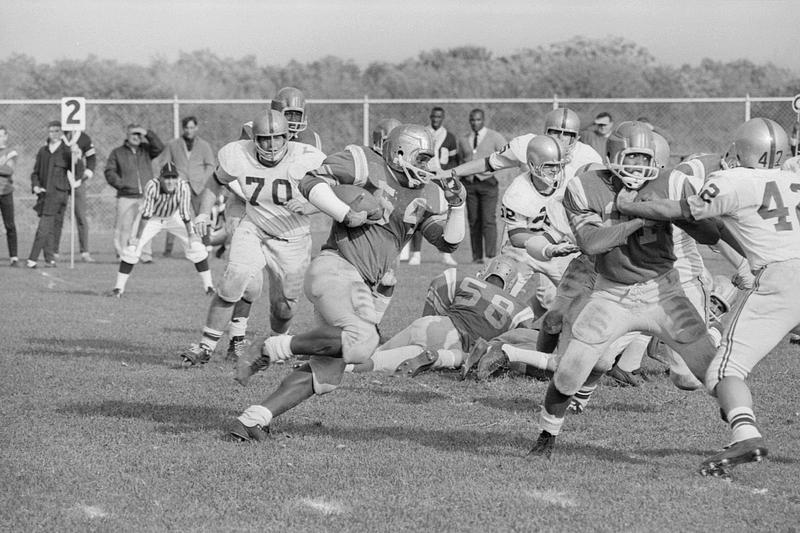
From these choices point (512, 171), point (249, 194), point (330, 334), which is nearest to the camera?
point (330, 334)

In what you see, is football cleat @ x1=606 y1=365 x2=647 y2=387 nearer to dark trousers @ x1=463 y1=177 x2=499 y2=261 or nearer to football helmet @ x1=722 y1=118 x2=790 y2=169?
football helmet @ x1=722 y1=118 x2=790 y2=169

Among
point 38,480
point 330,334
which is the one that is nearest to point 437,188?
point 330,334

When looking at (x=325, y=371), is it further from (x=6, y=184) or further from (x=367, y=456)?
(x=6, y=184)

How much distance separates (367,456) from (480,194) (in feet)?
33.8

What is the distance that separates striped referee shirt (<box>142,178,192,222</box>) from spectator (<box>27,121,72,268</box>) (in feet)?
11.6

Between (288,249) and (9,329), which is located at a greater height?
(288,249)

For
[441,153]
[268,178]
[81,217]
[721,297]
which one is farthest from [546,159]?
[81,217]

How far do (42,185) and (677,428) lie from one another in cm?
1230

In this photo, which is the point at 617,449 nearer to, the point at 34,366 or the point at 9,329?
the point at 34,366

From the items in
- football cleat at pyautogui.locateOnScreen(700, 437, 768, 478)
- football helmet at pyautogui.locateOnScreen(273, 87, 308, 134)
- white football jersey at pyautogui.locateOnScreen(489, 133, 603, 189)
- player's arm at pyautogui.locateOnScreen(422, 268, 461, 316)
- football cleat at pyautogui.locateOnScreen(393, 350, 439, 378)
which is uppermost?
football helmet at pyautogui.locateOnScreen(273, 87, 308, 134)

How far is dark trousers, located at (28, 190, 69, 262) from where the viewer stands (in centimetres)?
1611

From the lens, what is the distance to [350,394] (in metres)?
7.38

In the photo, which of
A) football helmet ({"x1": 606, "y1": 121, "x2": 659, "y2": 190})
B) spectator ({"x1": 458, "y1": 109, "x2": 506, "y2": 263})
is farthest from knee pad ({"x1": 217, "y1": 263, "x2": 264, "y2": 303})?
spectator ({"x1": 458, "y1": 109, "x2": 506, "y2": 263})

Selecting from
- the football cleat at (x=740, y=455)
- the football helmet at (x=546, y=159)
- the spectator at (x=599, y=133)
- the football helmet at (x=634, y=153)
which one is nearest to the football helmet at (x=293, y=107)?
the football helmet at (x=546, y=159)
